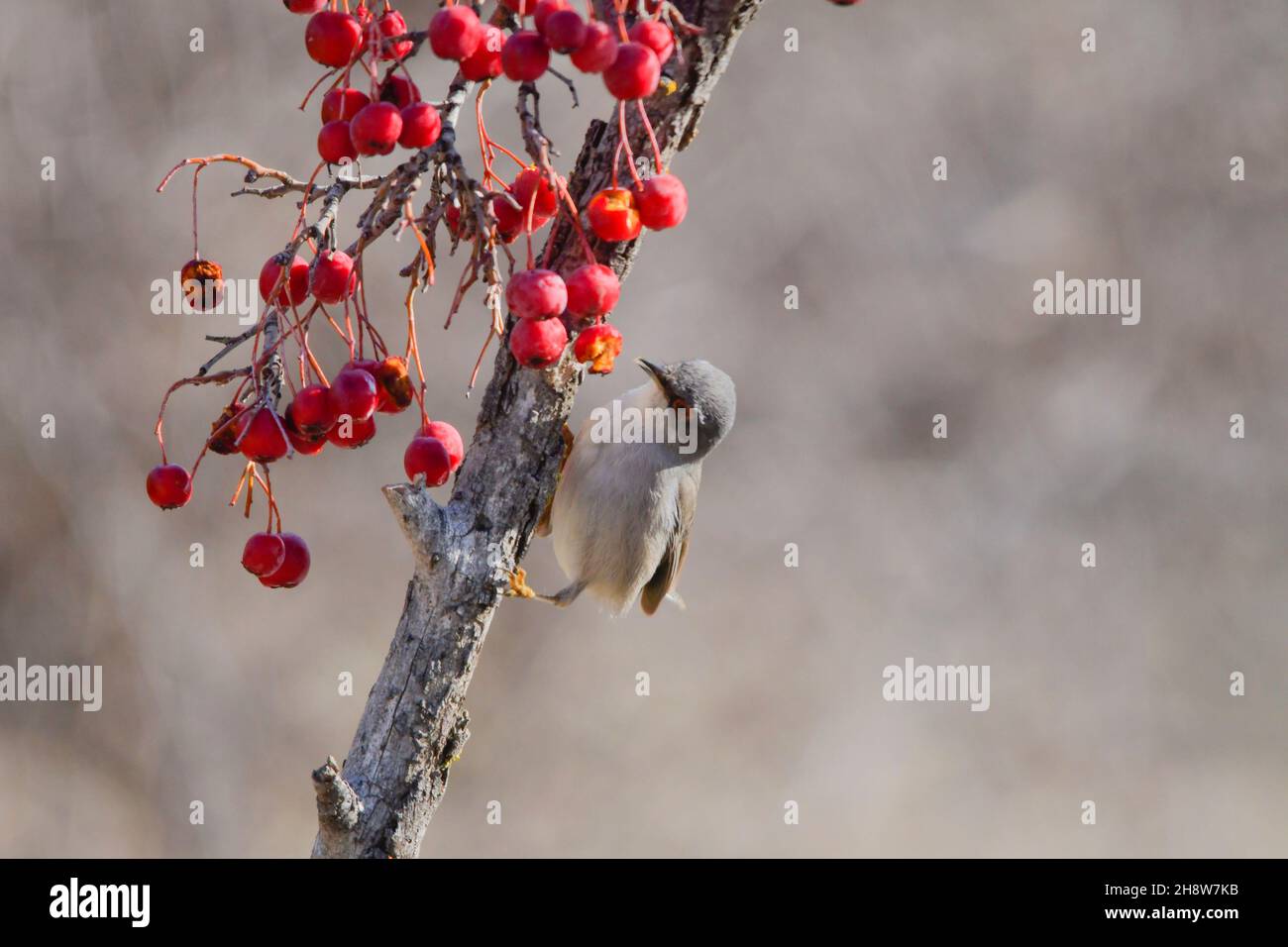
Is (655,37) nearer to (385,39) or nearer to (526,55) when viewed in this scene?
(526,55)

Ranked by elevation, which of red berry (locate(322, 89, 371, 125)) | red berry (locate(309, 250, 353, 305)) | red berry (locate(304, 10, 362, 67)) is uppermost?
red berry (locate(304, 10, 362, 67))

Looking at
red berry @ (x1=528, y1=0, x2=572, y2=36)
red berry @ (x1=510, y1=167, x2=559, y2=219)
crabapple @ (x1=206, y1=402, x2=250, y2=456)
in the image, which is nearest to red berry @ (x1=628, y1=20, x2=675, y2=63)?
red berry @ (x1=528, y1=0, x2=572, y2=36)

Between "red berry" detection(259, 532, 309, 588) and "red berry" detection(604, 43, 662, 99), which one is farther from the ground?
"red berry" detection(604, 43, 662, 99)

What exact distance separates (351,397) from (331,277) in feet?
0.53

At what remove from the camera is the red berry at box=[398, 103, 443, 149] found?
1.49 metres

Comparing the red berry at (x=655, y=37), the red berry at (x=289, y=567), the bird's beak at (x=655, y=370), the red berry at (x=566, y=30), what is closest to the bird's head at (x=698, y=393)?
the bird's beak at (x=655, y=370)

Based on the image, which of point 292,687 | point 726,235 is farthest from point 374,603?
point 726,235

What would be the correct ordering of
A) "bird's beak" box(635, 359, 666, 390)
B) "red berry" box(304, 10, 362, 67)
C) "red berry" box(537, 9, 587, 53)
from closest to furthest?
"red berry" box(537, 9, 587, 53), "red berry" box(304, 10, 362, 67), "bird's beak" box(635, 359, 666, 390)

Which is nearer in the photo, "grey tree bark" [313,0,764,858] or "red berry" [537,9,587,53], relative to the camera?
"red berry" [537,9,587,53]

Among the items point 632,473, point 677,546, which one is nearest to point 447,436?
point 632,473

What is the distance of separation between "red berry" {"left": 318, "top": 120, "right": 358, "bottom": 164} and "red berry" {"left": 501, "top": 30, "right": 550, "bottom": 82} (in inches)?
10.2

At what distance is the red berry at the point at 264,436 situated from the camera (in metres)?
1.64

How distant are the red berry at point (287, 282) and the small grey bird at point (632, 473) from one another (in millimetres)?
1483

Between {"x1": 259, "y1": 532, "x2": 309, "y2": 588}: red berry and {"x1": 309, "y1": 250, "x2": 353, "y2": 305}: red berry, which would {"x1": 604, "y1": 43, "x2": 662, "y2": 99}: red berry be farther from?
{"x1": 259, "y1": 532, "x2": 309, "y2": 588}: red berry
